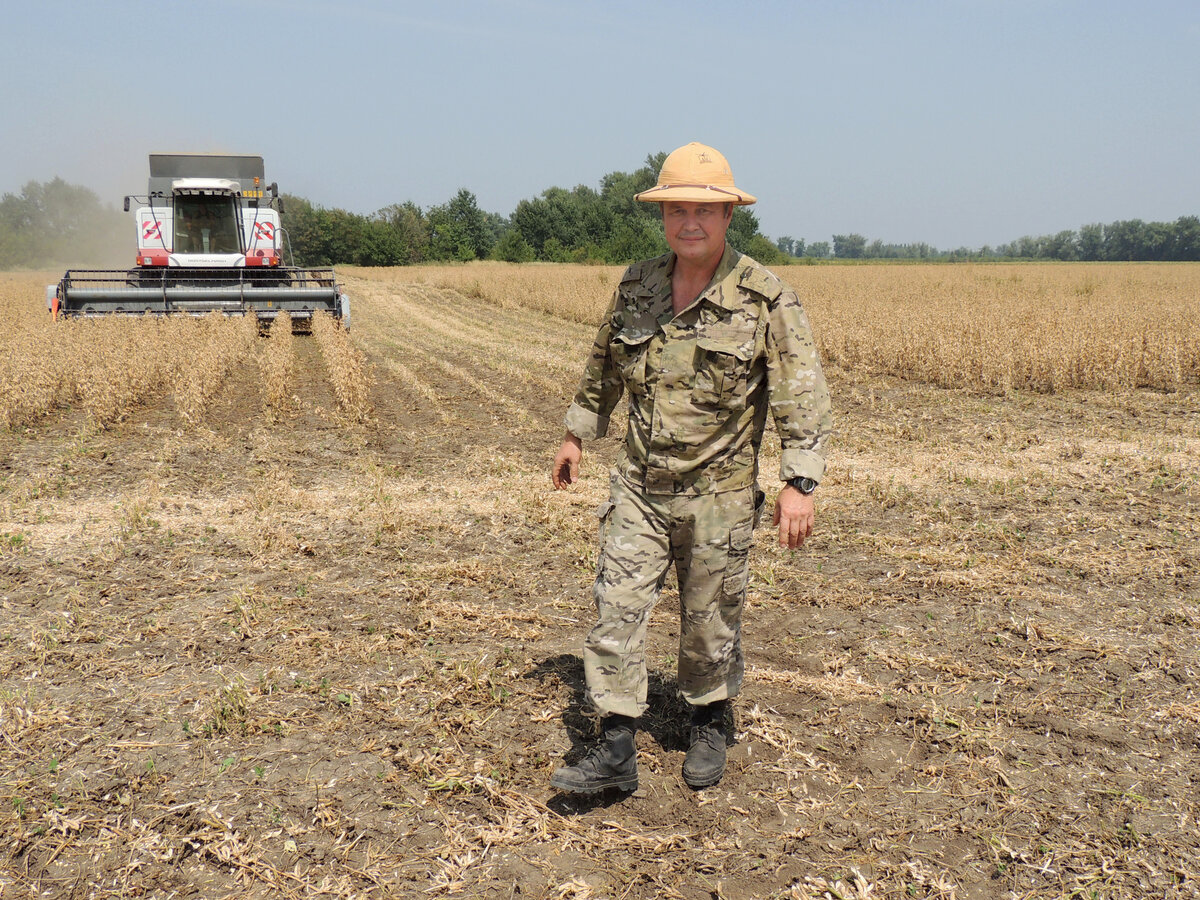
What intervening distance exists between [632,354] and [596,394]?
269 mm

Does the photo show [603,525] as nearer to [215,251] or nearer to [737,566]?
[737,566]

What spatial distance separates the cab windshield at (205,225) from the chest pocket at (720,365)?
14651mm

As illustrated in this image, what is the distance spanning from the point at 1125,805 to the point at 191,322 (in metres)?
12.2

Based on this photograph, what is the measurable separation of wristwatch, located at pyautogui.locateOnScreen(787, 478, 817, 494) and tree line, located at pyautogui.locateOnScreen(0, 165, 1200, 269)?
140ft

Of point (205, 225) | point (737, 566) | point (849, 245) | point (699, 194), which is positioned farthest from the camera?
point (849, 245)

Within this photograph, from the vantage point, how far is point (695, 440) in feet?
8.85

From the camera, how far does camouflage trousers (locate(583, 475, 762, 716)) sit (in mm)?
2730

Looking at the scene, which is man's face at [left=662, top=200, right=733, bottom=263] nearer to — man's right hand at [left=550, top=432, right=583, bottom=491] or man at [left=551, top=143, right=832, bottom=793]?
man at [left=551, top=143, right=832, bottom=793]

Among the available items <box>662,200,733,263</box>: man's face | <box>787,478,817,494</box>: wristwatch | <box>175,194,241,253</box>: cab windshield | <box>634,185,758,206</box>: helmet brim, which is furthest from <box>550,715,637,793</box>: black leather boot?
<box>175,194,241,253</box>: cab windshield

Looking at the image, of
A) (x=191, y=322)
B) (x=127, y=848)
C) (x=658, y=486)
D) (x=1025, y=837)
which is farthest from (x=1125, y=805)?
(x=191, y=322)

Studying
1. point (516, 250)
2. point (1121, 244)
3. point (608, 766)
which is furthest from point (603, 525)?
point (1121, 244)

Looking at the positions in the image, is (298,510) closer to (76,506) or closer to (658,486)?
(76,506)

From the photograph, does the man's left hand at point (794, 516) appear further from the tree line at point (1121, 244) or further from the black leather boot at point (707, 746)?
the tree line at point (1121, 244)

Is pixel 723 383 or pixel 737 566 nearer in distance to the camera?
pixel 723 383
